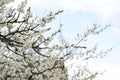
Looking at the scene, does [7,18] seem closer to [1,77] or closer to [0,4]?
[0,4]

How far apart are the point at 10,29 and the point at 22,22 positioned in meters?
0.49

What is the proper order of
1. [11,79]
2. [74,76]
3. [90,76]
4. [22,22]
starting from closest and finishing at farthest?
[22,22] < [11,79] < [90,76] < [74,76]

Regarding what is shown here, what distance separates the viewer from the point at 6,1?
6.59 meters

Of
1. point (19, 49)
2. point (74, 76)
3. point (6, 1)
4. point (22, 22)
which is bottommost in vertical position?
point (74, 76)

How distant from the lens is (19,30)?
6637 millimetres

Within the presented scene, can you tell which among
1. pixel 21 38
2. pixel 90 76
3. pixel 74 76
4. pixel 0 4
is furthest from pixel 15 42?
pixel 74 76

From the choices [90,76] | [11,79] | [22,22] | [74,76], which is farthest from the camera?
[74,76]

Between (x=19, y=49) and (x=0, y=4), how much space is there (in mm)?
939

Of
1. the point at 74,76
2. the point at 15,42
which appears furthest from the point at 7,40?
the point at 74,76

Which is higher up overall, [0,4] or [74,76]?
[0,4]

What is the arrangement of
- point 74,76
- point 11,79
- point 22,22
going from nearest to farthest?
1. point 22,22
2. point 11,79
3. point 74,76

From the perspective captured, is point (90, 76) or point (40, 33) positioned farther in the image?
point (90, 76)

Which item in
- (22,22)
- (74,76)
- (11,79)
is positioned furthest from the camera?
(74,76)

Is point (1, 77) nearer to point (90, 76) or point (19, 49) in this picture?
point (90, 76)
